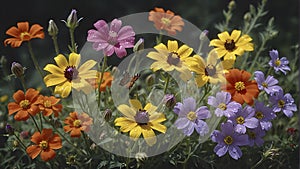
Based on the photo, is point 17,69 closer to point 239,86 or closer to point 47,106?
point 47,106

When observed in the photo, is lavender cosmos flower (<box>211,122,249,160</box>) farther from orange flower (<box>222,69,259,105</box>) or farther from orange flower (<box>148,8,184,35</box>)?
orange flower (<box>148,8,184,35</box>)

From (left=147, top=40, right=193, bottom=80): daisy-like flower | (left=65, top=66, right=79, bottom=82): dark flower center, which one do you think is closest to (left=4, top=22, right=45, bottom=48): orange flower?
(left=65, top=66, right=79, bottom=82): dark flower center

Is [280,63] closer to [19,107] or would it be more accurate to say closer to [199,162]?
[199,162]

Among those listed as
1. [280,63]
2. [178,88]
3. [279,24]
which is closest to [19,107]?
[178,88]

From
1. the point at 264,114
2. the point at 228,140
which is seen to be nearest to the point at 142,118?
the point at 228,140

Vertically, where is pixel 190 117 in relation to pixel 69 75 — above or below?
below

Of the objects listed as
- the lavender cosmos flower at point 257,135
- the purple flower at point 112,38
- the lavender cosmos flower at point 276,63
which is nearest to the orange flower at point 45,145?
the purple flower at point 112,38
